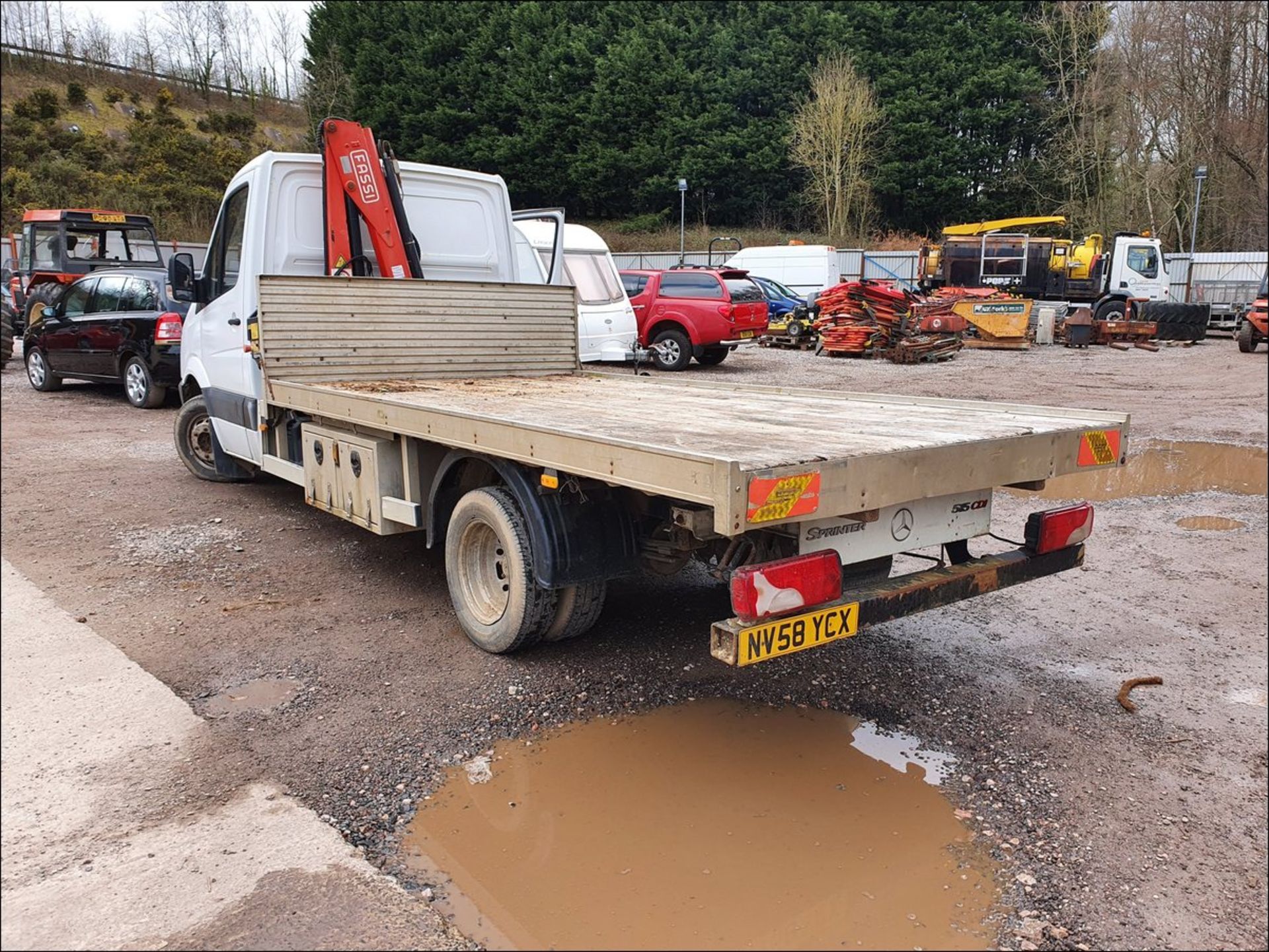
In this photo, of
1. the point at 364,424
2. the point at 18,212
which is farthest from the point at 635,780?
the point at 18,212

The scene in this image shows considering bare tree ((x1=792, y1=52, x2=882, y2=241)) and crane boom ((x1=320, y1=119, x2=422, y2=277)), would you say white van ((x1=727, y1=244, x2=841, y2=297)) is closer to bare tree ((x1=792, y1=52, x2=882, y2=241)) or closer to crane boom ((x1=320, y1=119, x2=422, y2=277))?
bare tree ((x1=792, y1=52, x2=882, y2=241))

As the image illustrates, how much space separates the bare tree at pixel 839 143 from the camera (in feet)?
126

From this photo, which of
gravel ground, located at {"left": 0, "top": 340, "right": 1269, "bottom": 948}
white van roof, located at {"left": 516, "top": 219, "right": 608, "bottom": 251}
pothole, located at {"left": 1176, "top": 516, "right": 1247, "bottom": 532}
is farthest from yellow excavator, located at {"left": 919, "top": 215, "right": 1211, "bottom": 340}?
pothole, located at {"left": 1176, "top": 516, "right": 1247, "bottom": 532}

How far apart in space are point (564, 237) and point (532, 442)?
1011cm

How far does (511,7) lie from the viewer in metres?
43.2

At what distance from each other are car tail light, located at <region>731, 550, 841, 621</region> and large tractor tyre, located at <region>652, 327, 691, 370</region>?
13789 mm

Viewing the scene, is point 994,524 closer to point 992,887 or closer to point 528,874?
point 992,887

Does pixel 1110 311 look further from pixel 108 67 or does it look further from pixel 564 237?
pixel 108 67

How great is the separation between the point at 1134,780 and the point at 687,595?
245cm

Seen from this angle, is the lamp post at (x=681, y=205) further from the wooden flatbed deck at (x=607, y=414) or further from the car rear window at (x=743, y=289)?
the wooden flatbed deck at (x=607, y=414)

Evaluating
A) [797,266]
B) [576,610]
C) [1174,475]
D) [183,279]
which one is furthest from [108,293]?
[797,266]

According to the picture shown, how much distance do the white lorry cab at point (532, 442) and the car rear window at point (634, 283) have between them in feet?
33.6

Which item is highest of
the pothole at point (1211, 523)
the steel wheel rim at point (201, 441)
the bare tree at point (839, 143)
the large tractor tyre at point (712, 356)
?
the bare tree at point (839, 143)

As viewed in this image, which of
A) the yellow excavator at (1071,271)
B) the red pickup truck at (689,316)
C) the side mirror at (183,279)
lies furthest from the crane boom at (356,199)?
the yellow excavator at (1071,271)
